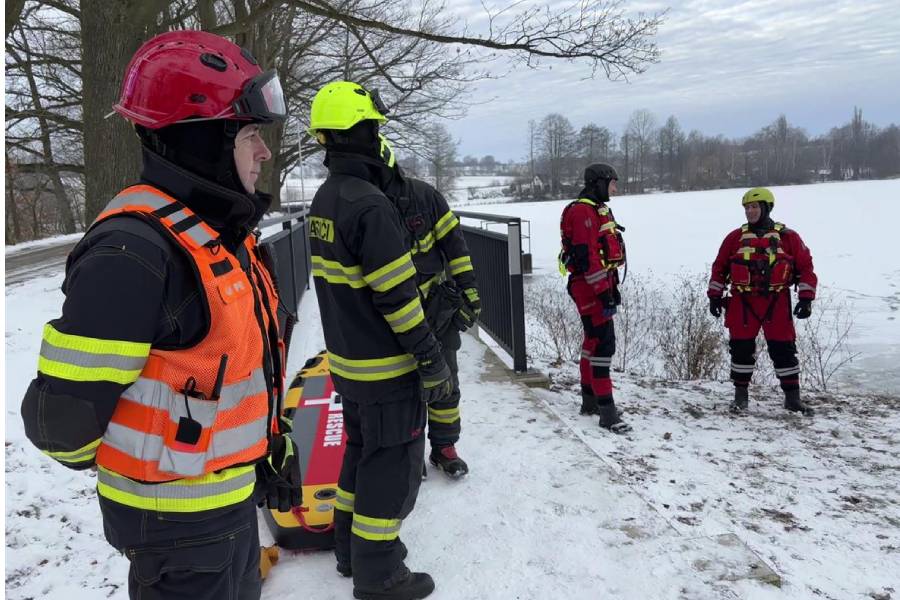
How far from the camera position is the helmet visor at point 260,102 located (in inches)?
63.1

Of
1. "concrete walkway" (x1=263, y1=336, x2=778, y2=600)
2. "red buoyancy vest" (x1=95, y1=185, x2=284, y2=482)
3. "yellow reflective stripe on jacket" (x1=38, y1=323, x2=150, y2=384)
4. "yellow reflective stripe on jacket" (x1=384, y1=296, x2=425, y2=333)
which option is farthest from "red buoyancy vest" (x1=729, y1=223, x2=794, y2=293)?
"yellow reflective stripe on jacket" (x1=38, y1=323, x2=150, y2=384)

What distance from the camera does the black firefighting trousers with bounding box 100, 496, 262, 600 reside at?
1551mm

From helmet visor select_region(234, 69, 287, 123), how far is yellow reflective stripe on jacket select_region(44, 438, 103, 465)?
848mm

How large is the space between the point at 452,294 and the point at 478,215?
3552 mm

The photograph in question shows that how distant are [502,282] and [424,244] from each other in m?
2.96

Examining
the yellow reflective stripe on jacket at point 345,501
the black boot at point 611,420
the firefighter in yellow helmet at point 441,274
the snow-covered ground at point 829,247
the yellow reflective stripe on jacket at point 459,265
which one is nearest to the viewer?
the yellow reflective stripe on jacket at point 345,501

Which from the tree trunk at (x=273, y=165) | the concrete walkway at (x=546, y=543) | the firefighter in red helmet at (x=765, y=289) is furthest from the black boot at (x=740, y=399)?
the tree trunk at (x=273, y=165)

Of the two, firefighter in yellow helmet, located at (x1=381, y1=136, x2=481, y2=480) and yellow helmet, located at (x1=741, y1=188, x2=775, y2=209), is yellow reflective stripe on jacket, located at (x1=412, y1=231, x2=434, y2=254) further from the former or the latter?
yellow helmet, located at (x1=741, y1=188, x2=775, y2=209)

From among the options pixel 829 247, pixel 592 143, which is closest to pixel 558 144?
pixel 592 143

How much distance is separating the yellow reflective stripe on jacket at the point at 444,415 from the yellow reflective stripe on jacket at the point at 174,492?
7.42 feet

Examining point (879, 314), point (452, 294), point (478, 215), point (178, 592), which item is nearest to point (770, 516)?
point (452, 294)

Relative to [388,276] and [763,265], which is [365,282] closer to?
[388,276]

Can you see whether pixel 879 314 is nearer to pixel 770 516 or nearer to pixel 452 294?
pixel 770 516

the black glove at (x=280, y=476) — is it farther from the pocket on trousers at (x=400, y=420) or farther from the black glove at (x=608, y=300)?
Answer: the black glove at (x=608, y=300)
